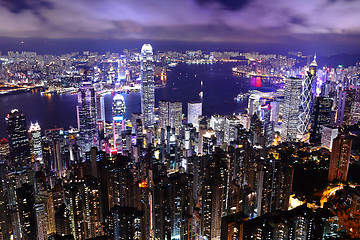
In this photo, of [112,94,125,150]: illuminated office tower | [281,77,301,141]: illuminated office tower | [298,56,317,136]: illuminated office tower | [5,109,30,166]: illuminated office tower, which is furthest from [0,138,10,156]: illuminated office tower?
[298,56,317,136]: illuminated office tower

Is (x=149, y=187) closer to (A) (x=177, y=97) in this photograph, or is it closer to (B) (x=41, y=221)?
(B) (x=41, y=221)

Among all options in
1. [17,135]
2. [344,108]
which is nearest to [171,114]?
[17,135]

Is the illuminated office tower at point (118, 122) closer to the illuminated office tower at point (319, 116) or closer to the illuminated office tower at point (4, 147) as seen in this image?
the illuminated office tower at point (4, 147)

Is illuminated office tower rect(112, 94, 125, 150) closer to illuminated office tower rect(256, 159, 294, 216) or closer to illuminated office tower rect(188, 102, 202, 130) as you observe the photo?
illuminated office tower rect(188, 102, 202, 130)

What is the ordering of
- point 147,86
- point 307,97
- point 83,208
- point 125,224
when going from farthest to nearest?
point 147,86 → point 307,97 → point 83,208 → point 125,224

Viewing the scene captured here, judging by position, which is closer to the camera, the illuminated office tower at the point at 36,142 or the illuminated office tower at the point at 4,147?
the illuminated office tower at the point at 4,147

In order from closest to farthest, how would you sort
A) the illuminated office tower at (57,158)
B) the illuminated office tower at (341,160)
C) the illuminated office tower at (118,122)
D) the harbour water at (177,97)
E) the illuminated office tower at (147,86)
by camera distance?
the illuminated office tower at (341,160), the illuminated office tower at (57,158), the illuminated office tower at (118,122), the harbour water at (177,97), the illuminated office tower at (147,86)

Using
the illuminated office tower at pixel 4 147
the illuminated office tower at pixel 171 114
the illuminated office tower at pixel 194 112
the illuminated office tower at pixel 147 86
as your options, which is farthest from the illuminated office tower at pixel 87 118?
the illuminated office tower at pixel 194 112
